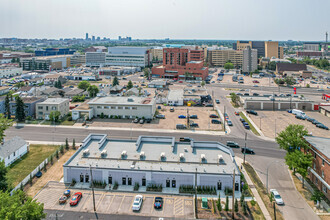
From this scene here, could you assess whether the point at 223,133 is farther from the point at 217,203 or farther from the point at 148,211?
the point at 148,211

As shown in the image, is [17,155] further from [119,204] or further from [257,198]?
[257,198]

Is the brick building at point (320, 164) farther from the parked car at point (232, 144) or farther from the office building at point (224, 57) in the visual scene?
the office building at point (224, 57)

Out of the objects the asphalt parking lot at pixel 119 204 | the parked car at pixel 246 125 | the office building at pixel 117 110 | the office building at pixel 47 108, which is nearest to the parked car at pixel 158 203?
the asphalt parking lot at pixel 119 204

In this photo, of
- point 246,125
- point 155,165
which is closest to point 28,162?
point 155,165

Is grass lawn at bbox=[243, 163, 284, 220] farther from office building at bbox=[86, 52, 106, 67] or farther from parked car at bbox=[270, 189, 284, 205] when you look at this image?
office building at bbox=[86, 52, 106, 67]

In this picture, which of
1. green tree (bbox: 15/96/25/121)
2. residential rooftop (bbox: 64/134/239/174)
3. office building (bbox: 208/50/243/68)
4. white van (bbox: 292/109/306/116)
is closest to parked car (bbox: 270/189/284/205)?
residential rooftop (bbox: 64/134/239/174)

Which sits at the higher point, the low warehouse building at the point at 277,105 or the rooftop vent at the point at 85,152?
the low warehouse building at the point at 277,105

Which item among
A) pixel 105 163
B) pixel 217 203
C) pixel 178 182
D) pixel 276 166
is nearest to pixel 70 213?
pixel 105 163
